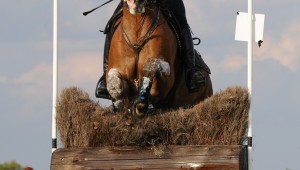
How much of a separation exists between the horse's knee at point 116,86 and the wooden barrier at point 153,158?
4.03 feet

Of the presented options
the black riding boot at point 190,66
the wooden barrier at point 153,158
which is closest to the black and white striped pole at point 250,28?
the black riding boot at point 190,66

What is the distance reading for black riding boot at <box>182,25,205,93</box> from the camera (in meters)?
13.2

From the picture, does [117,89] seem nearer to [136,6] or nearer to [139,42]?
[139,42]

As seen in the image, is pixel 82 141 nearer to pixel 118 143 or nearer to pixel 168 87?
pixel 118 143

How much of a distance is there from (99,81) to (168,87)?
3.37 ft

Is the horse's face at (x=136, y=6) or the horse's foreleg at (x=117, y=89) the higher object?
the horse's face at (x=136, y=6)

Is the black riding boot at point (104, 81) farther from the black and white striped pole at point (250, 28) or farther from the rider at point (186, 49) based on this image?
the black and white striped pole at point (250, 28)

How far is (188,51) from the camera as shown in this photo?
13.2 metres

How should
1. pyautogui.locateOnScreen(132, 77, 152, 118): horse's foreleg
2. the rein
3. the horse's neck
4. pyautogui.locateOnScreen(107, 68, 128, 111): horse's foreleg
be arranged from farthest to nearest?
the horse's neck < the rein < pyautogui.locateOnScreen(107, 68, 128, 111): horse's foreleg < pyautogui.locateOnScreen(132, 77, 152, 118): horse's foreleg

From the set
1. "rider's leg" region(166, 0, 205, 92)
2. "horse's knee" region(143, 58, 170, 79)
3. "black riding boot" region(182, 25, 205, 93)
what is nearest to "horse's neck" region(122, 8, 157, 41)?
"horse's knee" region(143, 58, 170, 79)

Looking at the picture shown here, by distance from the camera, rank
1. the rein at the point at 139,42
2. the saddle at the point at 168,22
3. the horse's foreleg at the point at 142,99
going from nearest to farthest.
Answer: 1. the horse's foreleg at the point at 142,99
2. the rein at the point at 139,42
3. the saddle at the point at 168,22

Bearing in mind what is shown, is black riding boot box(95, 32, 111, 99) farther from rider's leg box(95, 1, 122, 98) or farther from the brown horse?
the brown horse

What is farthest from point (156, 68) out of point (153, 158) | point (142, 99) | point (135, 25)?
point (153, 158)

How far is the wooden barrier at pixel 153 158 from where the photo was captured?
10438 millimetres
